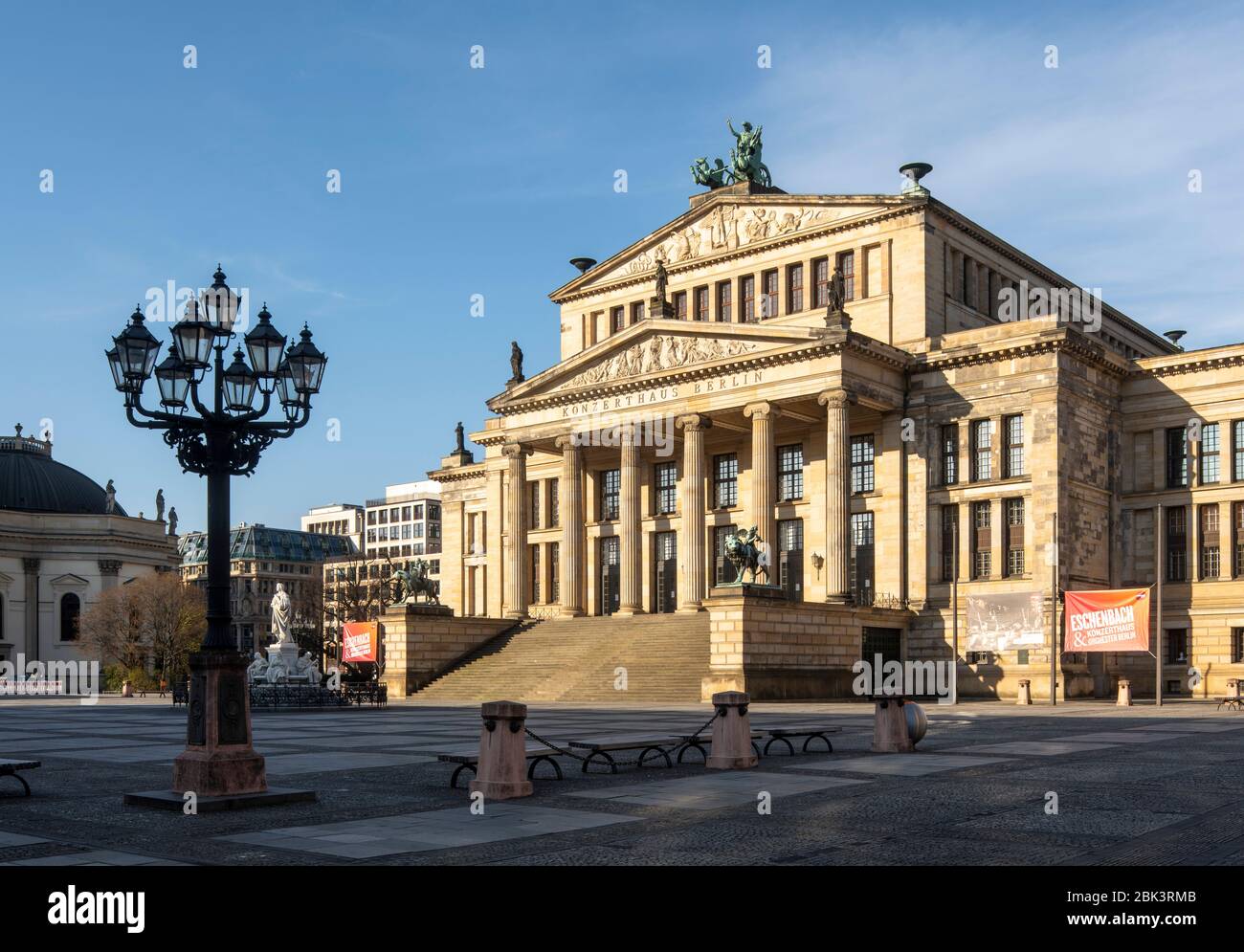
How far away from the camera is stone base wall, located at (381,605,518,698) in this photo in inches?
2384

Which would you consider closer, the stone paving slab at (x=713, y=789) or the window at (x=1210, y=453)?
the stone paving slab at (x=713, y=789)

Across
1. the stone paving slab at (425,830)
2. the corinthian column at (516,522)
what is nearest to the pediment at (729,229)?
the corinthian column at (516,522)

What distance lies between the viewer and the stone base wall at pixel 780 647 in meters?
49.3

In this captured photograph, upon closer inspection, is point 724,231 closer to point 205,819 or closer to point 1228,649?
point 1228,649

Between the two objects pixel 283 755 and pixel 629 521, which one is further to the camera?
pixel 629 521

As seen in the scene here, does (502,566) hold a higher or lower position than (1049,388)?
lower

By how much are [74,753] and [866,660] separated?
1503 inches

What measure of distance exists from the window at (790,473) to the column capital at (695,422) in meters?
5.64

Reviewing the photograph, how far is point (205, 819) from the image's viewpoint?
15.5m

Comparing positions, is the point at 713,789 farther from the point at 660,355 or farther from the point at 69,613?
the point at 69,613

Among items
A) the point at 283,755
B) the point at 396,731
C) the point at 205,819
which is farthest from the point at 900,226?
the point at 205,819

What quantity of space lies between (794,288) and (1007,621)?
20776 millimetres

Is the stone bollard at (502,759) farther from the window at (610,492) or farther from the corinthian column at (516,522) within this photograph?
the window at (610,492)

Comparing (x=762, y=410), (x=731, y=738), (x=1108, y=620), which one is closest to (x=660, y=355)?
(x=762, y=410)
